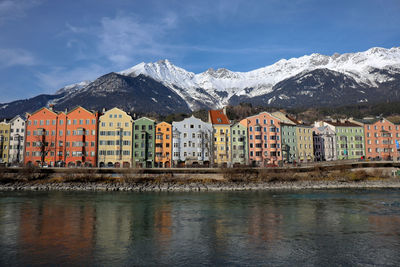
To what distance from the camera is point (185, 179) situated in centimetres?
7250

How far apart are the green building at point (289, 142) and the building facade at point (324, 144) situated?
41.0 ft

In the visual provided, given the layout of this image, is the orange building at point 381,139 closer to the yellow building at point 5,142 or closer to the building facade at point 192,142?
the building facade at point 192,142

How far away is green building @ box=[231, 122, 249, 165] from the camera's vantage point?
101688 millimetres

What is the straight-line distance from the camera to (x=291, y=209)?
39.4 m

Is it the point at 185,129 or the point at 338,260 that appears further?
the point at 185,129

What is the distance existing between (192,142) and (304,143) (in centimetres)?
4282

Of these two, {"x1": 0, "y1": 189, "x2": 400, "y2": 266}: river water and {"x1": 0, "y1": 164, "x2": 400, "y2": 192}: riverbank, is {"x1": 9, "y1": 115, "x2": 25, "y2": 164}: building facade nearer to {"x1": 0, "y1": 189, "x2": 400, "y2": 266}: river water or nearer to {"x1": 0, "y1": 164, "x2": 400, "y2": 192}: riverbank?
{"x1": 0, "y1": 164, "x2": 400, "y2": 192}: riverbank

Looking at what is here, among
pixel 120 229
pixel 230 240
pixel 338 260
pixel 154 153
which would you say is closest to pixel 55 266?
pixel 120 229

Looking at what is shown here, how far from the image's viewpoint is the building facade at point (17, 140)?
327 feet

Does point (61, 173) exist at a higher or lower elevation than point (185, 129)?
lower

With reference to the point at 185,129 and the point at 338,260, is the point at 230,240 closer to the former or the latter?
the point at 338,260

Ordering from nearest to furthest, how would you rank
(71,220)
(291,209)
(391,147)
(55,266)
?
1. (55,266)
2. (71,220)
3. (291,209)
4. (391,147)

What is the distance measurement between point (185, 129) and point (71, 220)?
69.0 meters

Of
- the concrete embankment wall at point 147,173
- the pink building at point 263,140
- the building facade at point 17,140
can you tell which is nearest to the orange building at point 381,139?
the pink building at point 263,140
